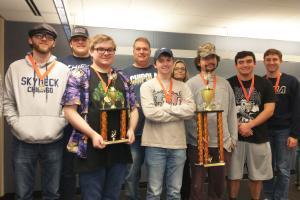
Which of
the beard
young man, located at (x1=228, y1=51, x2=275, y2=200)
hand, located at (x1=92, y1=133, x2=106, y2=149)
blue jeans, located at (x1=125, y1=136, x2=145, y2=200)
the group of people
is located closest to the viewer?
hand, located at (x1=92, y1=133, x2=106, y2=149)

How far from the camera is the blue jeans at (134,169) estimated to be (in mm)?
2676

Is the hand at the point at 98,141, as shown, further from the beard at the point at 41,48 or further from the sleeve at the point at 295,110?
the sleeve at the point at 295,110

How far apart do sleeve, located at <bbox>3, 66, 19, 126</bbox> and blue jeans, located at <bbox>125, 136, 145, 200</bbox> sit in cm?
109

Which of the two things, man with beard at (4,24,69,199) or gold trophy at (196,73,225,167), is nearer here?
man with beard at (4,24,69,199)

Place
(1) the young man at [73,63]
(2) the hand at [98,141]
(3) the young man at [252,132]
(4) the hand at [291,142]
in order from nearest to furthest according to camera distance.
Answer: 1. (2) the hand at [98,141]
2. (1) the young man at [73,63]
3. (3) the young man at [252,132]
4. (4) the hand at [291,142]

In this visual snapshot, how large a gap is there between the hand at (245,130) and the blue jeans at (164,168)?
749 mm

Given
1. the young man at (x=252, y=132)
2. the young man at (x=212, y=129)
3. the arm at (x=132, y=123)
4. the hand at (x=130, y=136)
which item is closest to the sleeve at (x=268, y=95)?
the young man at (x=252, y=132)

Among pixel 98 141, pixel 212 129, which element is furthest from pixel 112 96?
pixel 212 129

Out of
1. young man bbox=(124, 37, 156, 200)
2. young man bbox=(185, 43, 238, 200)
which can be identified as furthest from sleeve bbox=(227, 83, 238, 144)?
young man bbox=(124, 37, 156, 200)

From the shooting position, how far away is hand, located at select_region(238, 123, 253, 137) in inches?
108

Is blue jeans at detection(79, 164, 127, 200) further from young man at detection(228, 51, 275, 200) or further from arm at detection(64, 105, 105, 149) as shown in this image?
young man at detection(228, 51, 275, 200)

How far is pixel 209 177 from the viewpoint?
266 centimetres

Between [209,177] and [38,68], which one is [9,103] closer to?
[38,68]

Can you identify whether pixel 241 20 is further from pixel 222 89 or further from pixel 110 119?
pixel 110 119
